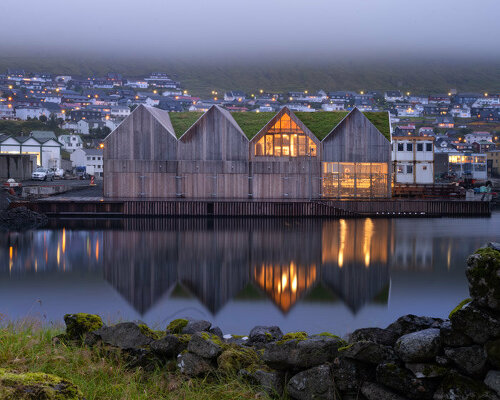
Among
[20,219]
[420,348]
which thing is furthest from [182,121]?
[420,348]

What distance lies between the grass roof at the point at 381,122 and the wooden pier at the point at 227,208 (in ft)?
22.0

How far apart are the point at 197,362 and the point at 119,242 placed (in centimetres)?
2811

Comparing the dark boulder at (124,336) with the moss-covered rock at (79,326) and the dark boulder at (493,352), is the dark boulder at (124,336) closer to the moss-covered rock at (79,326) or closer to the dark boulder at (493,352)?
the moss-covered rock at (79,326)

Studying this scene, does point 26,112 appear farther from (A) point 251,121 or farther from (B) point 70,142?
(A) point 251,121

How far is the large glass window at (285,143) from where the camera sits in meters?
51.1

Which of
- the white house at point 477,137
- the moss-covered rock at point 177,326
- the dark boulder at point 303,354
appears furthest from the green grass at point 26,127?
the dark boulder at point 303,354

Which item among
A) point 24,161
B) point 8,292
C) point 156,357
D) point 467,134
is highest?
point 467,134

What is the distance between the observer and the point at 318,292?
22.2 metres

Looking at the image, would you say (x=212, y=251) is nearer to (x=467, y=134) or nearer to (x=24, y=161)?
(x=24, y=161)

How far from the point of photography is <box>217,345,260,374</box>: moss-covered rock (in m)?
9.05

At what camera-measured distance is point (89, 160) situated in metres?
111

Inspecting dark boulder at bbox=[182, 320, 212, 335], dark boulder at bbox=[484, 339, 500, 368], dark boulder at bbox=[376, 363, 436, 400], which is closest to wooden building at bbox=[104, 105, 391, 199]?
dark boulder at bbox=[182, 320, 212, 335]

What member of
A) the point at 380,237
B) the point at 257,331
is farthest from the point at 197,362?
the point at 380,237

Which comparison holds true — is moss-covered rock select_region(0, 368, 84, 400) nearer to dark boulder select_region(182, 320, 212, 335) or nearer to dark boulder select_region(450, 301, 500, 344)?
dark boulder select_region(450, 301, 500, 344)
